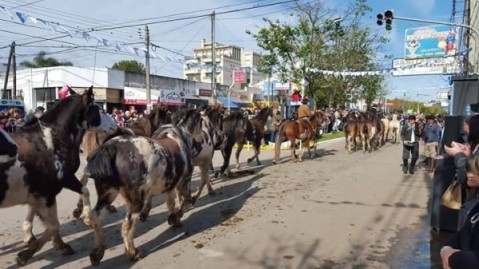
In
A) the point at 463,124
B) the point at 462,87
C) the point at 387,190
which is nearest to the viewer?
the point at 463,124

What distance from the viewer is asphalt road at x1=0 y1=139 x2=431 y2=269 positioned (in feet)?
17.5

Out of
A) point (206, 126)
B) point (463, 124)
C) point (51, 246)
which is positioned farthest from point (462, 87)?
point (51, 246)

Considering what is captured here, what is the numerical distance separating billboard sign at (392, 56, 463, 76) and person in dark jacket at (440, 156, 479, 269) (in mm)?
31779

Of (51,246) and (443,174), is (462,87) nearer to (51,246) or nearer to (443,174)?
(443,174)

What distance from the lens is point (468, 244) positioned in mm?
2320

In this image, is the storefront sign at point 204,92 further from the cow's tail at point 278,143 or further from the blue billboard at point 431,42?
the cow's tail at point 278,143

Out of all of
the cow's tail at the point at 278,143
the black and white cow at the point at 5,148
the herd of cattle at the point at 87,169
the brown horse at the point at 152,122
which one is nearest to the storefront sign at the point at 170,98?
the cow's tail at the point at 278,143

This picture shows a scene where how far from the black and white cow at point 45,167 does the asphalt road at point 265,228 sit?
479 mm

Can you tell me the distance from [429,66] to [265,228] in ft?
103

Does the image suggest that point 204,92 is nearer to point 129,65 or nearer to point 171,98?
point 171,98

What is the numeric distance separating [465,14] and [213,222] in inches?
1551

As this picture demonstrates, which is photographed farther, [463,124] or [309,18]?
[309,18]

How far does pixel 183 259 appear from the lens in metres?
5.32

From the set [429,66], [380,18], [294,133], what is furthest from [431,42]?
[294,133]
